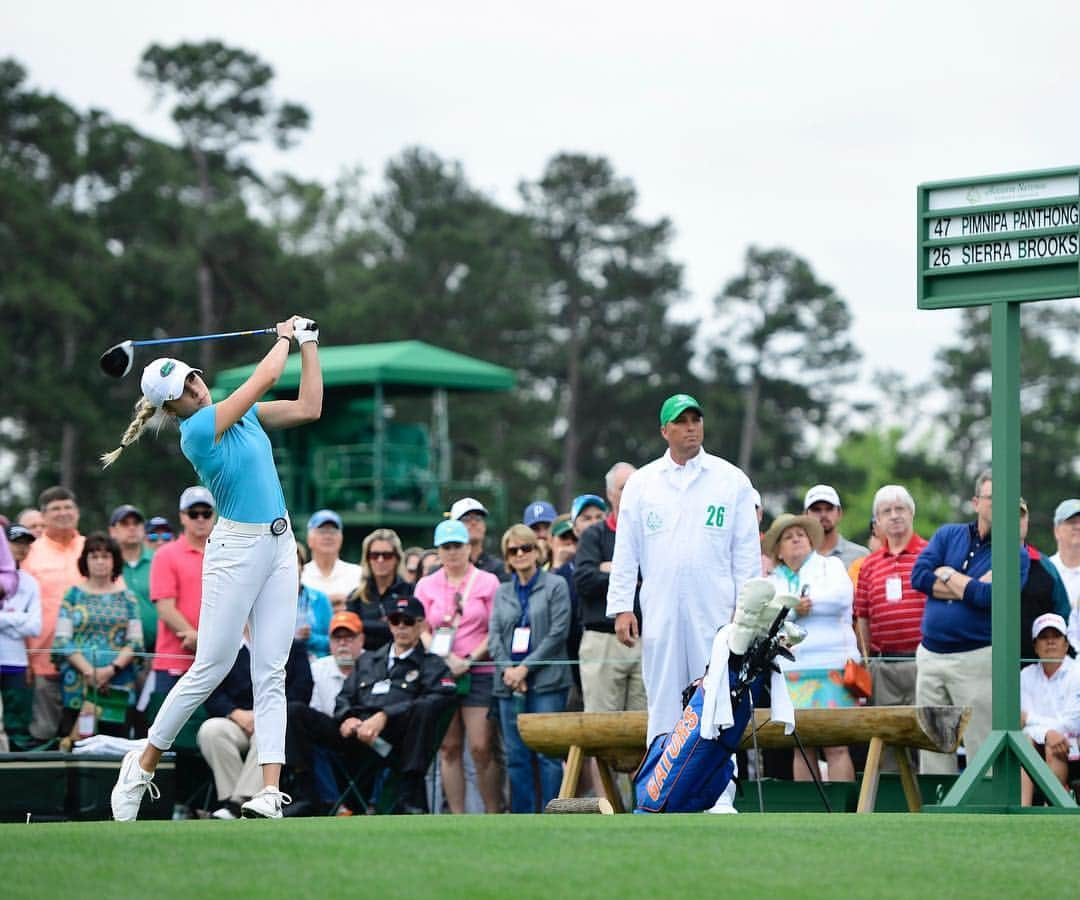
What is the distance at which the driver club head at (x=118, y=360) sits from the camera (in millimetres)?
9172

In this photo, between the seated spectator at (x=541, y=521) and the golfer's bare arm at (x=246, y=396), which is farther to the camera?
the seated spectator at (x=541, y=521)

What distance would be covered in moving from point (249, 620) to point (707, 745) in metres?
2.27

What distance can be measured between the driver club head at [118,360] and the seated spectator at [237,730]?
3.49 m

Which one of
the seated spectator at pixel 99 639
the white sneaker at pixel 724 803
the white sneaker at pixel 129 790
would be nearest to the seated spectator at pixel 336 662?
the seated spectator at pixel 99 639

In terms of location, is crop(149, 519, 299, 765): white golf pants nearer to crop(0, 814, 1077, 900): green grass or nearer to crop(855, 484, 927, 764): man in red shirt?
crop(0, 814, 1077, 900): green grass

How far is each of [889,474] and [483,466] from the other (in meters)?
22.7

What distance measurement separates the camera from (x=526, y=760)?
1288 cm

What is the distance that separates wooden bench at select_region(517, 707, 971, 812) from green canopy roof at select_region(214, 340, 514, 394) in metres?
28.2

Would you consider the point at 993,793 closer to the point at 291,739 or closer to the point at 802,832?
the point at 802,832

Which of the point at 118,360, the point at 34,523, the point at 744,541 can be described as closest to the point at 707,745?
the point at 744,541

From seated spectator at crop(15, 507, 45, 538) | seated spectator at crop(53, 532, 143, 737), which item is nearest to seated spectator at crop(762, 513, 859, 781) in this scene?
seated spectator at crop(53, 532, 143, 737)

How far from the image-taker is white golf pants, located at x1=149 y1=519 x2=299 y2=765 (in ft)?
29.2

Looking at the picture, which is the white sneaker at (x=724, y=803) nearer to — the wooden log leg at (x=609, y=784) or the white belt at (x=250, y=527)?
the wooden log leg at (x=609, y=784)

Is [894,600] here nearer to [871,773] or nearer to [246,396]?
[871,773]
